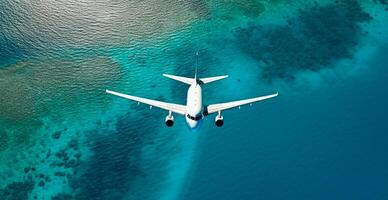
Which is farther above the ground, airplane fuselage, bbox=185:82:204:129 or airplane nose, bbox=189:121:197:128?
airplane fuselage, bbox=185:82:204:129

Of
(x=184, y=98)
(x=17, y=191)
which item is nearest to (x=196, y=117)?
(x=184, y=98)

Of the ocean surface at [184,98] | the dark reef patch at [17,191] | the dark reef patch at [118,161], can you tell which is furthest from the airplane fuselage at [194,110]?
the dark reef patch at [17,191]

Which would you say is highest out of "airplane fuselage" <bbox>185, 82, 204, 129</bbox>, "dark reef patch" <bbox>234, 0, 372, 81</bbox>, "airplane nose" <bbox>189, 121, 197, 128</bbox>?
"dark reef patch" <bbox>234, 0, 372, 81</bbox>

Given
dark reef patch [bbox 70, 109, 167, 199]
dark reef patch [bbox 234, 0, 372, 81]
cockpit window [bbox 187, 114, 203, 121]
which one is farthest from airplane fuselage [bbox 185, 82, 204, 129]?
dark reef patch [bbox 234, 0, 372, 81]

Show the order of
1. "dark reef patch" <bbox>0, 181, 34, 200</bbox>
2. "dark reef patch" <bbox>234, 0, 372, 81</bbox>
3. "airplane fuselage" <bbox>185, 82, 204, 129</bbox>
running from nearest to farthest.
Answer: "airplane fuselage" <bbox>185, 82, 204, 129</bbox>
"dark reef patch" <bbox>0, 181, 34, 200</bbox>
"dark reef patch" <bbox>234, 0, 372, 81</bbox>

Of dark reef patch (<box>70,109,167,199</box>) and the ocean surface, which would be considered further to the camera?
the ocean surface

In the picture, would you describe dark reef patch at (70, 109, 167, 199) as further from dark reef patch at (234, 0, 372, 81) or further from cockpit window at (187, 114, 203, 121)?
dark reef patch at (234, 0, 372, 81)

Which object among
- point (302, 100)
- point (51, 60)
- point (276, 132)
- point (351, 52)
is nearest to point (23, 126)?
point (51, 60)
